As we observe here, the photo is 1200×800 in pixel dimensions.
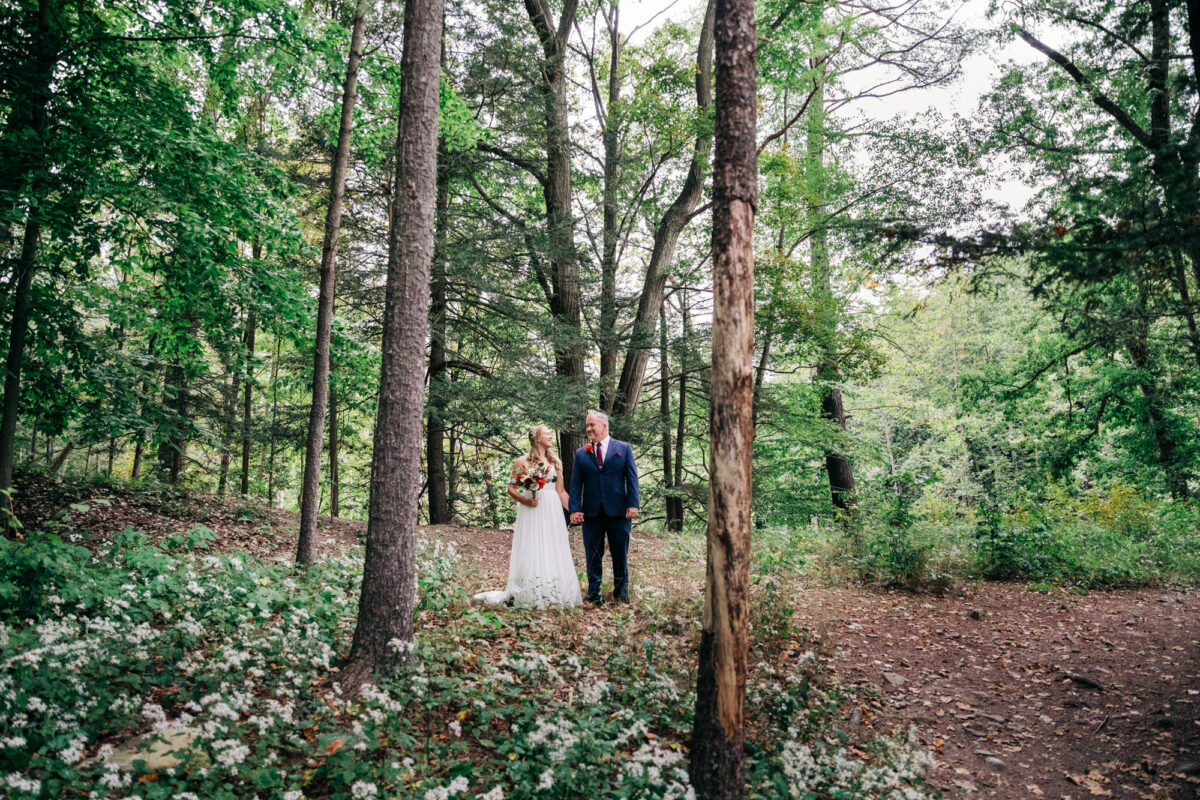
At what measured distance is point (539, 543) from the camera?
718 cm

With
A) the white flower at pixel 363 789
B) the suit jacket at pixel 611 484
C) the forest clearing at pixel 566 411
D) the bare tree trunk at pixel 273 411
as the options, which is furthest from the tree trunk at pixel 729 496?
the bare tree trunk at pixel 273 411

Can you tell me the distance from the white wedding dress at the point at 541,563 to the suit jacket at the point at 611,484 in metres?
0.37

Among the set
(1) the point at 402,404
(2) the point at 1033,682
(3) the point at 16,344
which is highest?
(3) the point at 16,344

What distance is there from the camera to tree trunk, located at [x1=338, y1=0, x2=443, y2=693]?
15.3ft

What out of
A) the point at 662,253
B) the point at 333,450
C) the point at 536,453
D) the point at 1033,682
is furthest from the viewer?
the point at 333,450

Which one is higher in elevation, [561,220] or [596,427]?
[561,220]

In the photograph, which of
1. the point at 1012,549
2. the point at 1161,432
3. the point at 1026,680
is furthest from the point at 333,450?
the point at 1161,432

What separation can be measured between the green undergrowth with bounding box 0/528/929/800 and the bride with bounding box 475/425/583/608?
0.73 metres

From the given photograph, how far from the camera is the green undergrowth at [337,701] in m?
3.28

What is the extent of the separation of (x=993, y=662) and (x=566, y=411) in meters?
8.01

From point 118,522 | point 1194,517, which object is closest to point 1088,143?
point 1194,517

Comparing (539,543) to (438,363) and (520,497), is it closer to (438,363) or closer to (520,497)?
(520,497)

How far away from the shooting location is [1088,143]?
1033 centimetres

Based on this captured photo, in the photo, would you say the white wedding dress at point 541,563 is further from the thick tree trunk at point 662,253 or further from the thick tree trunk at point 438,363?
A: the thick tree trunk at point 662,253
